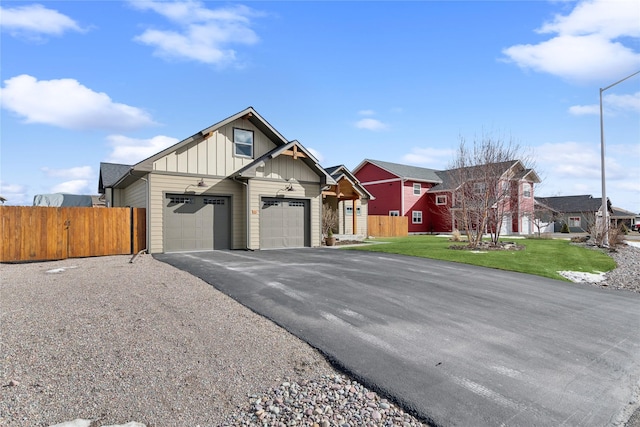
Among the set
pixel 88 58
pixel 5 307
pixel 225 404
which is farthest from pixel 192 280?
pixel 88 58

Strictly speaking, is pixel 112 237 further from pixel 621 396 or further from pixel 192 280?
pixel 621 396

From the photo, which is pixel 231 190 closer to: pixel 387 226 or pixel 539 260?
pixel 539 260

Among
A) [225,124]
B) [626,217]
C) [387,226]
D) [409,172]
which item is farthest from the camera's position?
[626,217]

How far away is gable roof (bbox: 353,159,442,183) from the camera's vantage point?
32.9m

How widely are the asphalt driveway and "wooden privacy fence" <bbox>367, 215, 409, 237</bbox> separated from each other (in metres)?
18.8

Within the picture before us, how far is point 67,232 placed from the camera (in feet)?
40.5

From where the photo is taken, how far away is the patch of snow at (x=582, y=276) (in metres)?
10.3

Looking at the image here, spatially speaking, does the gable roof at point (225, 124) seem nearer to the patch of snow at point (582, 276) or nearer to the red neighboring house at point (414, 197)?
the patch of snow at point (582, 276)

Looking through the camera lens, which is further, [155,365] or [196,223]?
[196,223]

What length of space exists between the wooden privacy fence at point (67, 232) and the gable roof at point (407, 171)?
24.5 meters

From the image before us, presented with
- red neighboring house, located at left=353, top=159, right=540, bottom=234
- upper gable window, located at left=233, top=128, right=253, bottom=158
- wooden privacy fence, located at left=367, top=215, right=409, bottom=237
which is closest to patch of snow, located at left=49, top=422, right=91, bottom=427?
upper gable window, located at left=233, top=128, right=253, bottom=158

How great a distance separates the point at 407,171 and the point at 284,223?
840 inches

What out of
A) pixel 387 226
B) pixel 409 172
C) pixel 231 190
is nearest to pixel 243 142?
pixel 231 190

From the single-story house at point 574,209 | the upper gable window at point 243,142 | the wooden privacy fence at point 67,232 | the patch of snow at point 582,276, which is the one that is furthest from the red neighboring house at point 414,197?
the wooden privacy fence at point 67,232
